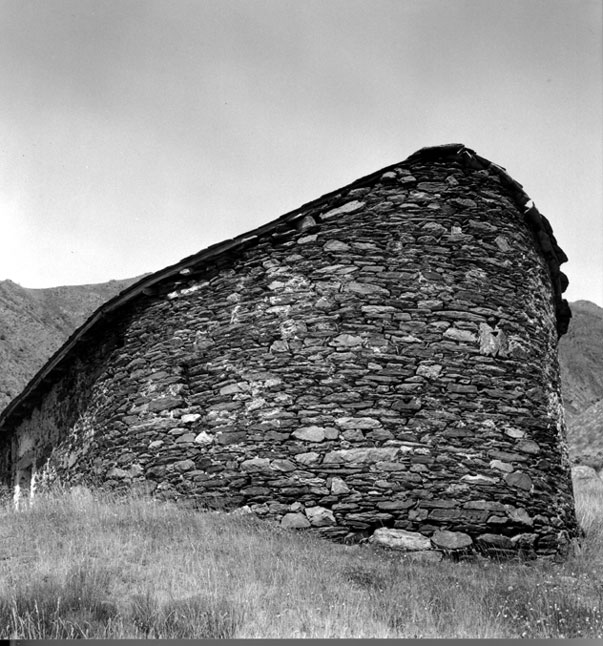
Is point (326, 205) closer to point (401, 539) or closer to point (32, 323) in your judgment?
point (401, 539)

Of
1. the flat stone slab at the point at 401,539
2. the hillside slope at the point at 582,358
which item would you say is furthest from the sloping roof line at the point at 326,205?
the hillside slope at the point at 582,358

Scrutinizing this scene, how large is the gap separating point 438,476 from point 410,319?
1.83 metres

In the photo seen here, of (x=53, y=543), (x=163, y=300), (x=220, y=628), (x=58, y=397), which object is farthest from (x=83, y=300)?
(x=220, y=628)

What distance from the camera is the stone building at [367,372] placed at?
28.0ft

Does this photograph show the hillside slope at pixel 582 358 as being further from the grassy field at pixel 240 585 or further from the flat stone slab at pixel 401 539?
the grassy field at pixel 240 585

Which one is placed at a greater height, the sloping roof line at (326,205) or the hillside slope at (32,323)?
the hillside slope at (32,323)

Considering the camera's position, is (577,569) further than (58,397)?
No

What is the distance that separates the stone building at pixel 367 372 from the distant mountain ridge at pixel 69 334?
1042cm

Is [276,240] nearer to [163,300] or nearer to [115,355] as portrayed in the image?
[163,300]

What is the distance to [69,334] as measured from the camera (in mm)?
31641

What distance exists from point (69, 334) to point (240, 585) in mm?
26827

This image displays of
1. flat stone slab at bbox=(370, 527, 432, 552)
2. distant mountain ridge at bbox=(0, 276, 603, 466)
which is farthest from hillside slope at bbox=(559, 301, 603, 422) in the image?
flat stone slab at bbox=(370, 527, 432, 552)

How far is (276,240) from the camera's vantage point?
9891 mm

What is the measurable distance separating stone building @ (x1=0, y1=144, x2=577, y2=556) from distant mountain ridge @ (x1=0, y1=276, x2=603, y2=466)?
1042 centimetres
